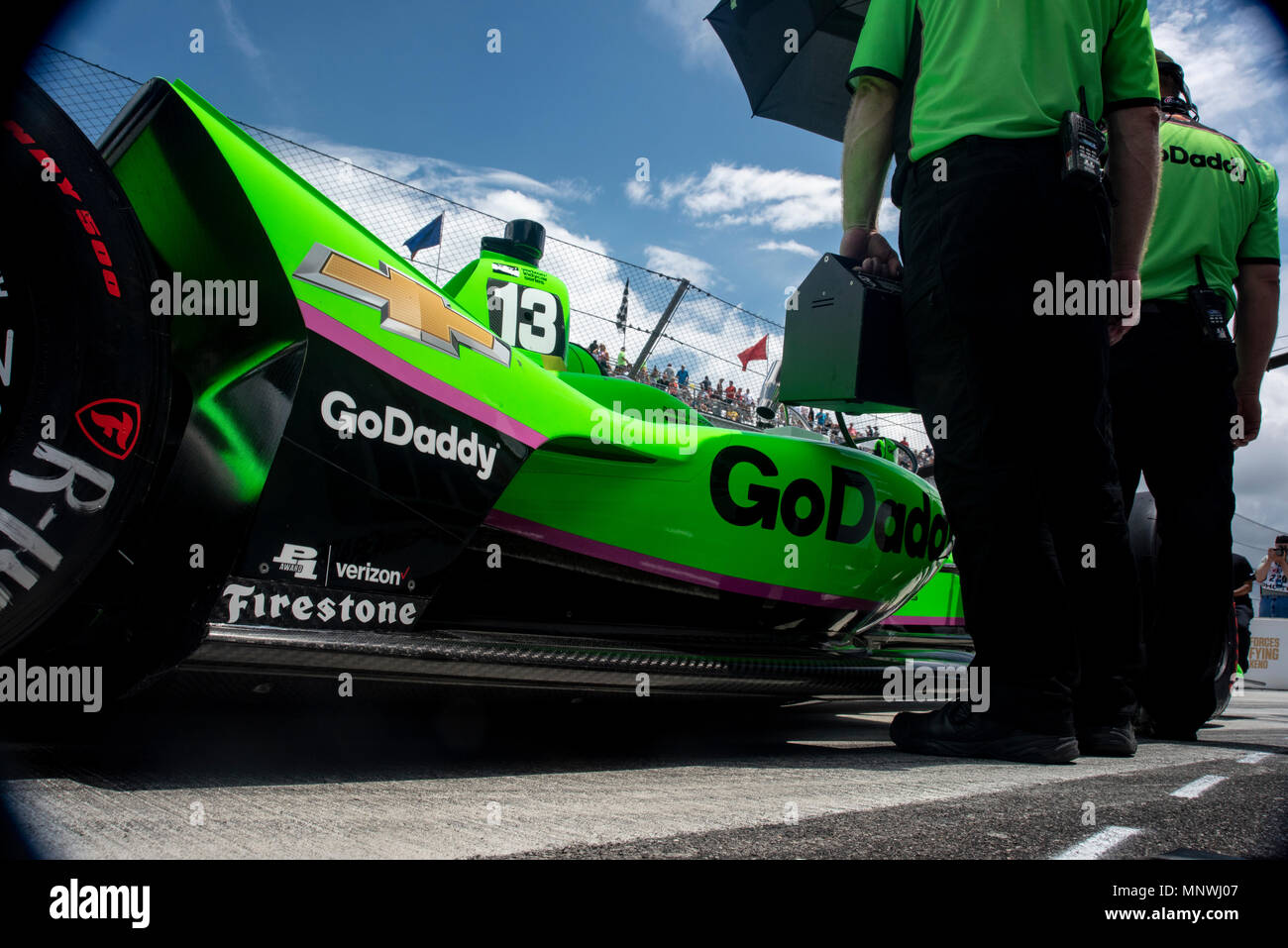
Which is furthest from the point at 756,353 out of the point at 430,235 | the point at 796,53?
the point at 796,53

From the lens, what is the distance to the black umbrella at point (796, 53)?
11.3 feet

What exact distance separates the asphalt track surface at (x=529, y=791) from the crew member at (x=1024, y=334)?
248 mm

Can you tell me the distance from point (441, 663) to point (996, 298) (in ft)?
4.84

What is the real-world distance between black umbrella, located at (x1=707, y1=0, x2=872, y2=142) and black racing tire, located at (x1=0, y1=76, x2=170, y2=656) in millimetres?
3162

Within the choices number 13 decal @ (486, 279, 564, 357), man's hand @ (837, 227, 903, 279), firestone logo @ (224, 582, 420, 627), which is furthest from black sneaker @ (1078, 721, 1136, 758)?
number 13 decal @ (486, 279, 564, 357)

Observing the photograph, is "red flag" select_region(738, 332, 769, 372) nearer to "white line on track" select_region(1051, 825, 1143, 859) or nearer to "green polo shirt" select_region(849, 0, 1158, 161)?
"green polo shirt" select_region(849, 0, 1158, 161)

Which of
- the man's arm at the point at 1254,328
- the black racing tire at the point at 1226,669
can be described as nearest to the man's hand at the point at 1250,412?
the man's arm at the point at 1254,328

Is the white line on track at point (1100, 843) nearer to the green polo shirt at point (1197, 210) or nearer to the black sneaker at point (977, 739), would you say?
the black sneaker at point (977, 739)

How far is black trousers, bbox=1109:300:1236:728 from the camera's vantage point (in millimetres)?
2572

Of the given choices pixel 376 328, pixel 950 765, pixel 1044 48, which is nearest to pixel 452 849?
pixel 376 328

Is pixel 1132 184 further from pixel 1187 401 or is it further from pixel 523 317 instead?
pixel 523 317
